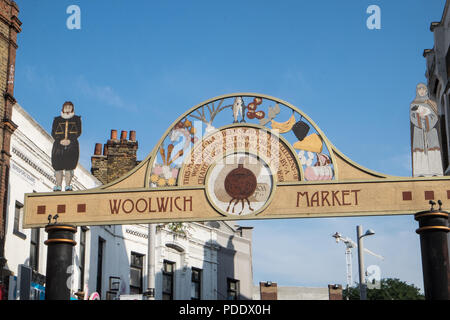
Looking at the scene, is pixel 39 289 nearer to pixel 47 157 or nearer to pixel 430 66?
pixel 47 157

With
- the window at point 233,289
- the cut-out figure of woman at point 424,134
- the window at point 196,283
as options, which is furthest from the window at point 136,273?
the cut-out figure of woman at point 424,134

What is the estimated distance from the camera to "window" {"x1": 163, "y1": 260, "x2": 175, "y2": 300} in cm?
3059

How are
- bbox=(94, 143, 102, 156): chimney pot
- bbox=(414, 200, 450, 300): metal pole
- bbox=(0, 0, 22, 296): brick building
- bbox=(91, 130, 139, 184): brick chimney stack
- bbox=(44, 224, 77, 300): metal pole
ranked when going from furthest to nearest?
bbox=(94, 143, 102, 156): chimney pot → bbox=(91, 130, 139, 184): brick chimney stack → bbox=(0, 0, 22, 296): brick building → bbox=(44, 224, 77, 300): metal pole → bbox=(414, 200, 450, 300): metal pole

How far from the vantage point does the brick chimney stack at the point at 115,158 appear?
3142cm

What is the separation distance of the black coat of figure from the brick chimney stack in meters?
14.6

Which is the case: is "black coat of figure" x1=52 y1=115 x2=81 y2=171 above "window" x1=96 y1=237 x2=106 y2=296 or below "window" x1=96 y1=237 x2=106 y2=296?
above

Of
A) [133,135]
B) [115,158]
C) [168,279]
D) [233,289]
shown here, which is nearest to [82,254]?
[168,279]

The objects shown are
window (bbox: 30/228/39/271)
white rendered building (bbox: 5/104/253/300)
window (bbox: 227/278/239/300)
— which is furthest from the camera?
window (bbox: 227/278/239/300)

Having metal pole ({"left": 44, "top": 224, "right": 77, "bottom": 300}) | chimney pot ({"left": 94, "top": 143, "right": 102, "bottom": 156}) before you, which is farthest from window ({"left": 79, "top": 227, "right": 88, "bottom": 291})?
metal pole ({"left": 44, "top": 224, "right": 77, "bottom": 300})

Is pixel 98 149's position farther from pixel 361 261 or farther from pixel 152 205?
pixel 152 205

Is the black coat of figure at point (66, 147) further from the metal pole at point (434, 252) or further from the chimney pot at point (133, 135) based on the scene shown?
the chimney pot at point (133, 135)

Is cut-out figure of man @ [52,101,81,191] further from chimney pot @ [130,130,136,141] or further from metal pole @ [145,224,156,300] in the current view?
chimney pot @ [130,130,136,141]
